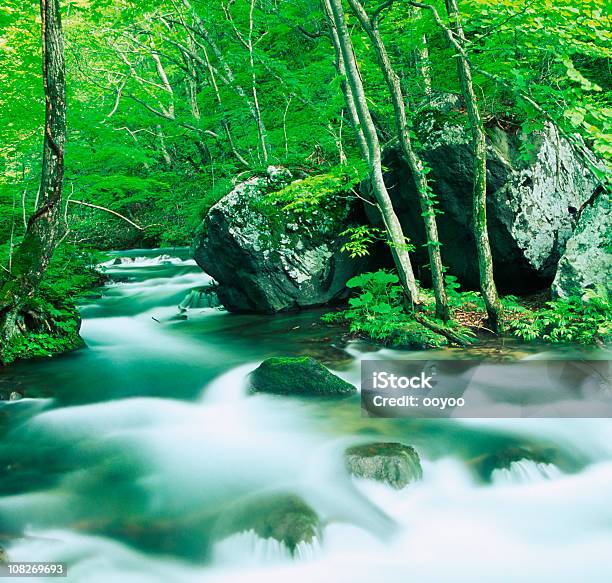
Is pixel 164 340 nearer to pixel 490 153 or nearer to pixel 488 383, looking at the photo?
pixel 488 383

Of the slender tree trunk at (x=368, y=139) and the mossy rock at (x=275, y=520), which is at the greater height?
the slender tree trunk at (x=368, y=139)

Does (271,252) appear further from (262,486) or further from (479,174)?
(262,486)

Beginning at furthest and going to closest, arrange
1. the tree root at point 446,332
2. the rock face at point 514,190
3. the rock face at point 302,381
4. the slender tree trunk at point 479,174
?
the rock face at point 514,190 < the tree root at point 446,332 < the slender tree trunk at point 479,174 < the rock face at point 302,381

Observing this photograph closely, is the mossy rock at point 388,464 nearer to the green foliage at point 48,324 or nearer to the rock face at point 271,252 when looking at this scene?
the rock face at point 271,252

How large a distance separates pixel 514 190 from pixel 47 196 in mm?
6555

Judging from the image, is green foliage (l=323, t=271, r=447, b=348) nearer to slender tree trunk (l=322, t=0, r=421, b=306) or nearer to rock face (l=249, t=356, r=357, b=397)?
slender tree trunk (l=322, t=0, r=421, b=306)

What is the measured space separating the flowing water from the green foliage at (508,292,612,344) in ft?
1.67

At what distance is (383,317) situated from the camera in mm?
7898

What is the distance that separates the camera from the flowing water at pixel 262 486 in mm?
3373

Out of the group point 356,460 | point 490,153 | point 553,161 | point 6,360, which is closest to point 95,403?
point 6,360

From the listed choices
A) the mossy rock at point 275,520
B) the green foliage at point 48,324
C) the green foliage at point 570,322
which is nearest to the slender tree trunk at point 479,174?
the green foliage at point 570,322

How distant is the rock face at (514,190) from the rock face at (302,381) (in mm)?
3765

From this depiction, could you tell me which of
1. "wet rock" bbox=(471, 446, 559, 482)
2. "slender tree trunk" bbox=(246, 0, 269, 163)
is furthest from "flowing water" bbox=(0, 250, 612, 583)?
"slender tree trunk" bbox=(246, 0, 269, 163)

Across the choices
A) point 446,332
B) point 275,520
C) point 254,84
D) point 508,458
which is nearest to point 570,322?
point 446,332
